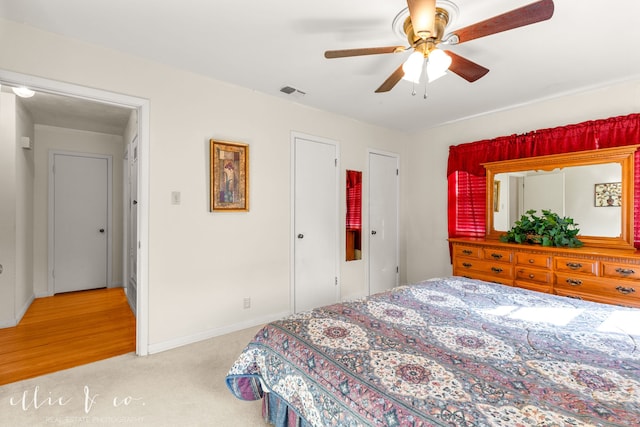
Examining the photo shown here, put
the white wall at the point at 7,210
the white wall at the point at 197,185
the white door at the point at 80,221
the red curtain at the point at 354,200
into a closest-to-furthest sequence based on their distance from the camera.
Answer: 1. the white wall at the point at 197,185
2. the white wall at the point at 7,210
3. the red curtain at the point at 354,200
4. the white door at the point at 80,221

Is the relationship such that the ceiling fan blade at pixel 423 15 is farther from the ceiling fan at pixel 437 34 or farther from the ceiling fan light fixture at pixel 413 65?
the ceiling fan light fixture at pixel 413 65

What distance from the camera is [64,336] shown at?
287 cm

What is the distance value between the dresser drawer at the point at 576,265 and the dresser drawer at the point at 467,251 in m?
0.70

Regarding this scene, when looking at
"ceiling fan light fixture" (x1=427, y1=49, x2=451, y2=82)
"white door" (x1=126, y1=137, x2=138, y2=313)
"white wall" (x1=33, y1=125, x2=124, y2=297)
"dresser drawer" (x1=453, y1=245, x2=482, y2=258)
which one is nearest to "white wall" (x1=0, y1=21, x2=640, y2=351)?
"white door" (x1=126, y1=137, x2=138, y2=313)

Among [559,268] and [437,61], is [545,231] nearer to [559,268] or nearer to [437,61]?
[559,268]

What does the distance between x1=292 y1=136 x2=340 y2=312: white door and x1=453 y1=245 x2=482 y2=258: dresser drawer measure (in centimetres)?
138

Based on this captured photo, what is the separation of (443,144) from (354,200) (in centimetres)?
145

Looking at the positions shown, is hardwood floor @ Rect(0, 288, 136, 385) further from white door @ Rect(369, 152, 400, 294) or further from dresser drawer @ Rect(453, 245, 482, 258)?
dresser drawer @ Rect(453, 245, 482, 258)

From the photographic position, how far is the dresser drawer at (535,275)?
2.80m

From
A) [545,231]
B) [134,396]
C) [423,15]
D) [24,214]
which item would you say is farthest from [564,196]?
[24,214]

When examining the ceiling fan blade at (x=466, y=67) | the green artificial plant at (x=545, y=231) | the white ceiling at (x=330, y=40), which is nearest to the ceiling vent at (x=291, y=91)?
the white ceiling at (x=330, y=40)

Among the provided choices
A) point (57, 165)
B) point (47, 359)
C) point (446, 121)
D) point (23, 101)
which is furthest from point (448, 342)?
point (57, 165)

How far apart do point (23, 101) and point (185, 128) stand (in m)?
2.20

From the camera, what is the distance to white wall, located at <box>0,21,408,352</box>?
2.25 metres
